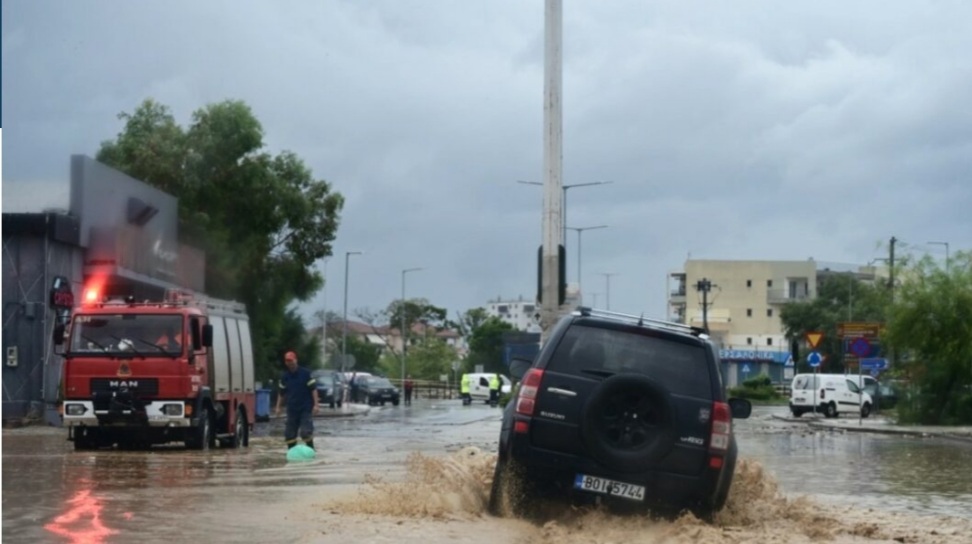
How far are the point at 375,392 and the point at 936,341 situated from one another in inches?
1329

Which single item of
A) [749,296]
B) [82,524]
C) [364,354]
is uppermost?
[749,296]

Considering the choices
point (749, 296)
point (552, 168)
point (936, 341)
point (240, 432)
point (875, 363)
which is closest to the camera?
point (552, 168)

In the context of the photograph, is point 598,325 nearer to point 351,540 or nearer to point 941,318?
point 351,540

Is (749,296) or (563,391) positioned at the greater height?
(749,296)

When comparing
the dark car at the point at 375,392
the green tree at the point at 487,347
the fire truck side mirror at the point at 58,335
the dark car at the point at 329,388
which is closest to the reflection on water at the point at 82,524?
the fire truck side mirror at the point at 58,335

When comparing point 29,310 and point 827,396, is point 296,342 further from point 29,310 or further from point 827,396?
point 29,310

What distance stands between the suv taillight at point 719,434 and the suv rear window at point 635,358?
0.13m

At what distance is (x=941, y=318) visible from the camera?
156ft

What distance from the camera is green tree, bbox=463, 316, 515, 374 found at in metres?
128

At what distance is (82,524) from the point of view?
41.2 feet

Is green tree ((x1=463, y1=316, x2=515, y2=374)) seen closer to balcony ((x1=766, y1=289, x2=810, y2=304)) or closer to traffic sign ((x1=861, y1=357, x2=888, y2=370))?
balcony ((x1=766, y1=289, x2=810, y2=304))

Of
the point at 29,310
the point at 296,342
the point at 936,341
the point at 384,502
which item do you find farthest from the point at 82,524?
the point at 296,342

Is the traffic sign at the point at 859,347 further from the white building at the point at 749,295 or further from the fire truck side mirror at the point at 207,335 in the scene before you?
the white building at the point at 749,295

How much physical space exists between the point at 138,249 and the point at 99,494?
2782 cm
